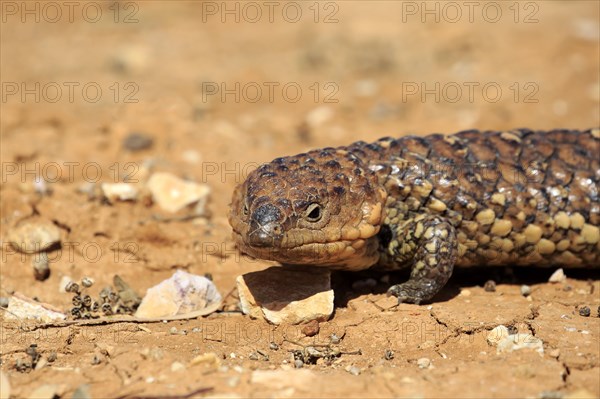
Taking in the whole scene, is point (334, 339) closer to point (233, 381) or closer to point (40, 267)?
point (233, 381)

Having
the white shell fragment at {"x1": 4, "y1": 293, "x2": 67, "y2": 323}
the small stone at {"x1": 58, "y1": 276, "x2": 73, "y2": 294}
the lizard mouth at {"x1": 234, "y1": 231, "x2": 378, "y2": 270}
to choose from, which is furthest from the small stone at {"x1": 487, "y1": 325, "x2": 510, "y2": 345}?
the small stone at {"x1": 58, "y1": 276, "x2": 73, "y2": 294}

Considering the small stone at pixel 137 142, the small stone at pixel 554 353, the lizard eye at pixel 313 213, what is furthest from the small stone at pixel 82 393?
Answer: the small stone at pixel 137 142

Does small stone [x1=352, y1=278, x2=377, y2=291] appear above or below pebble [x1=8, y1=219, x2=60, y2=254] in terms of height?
below

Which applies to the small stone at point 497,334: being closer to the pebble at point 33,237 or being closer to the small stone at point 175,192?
the small stone at point 175,192

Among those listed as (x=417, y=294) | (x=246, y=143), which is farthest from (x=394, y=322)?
(x=246, y=143)

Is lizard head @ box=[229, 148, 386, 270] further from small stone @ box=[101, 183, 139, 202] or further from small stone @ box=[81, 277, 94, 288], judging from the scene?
small stone @ box=[101, 183, 139, 202]

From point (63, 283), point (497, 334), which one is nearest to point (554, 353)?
point (497, 334)
